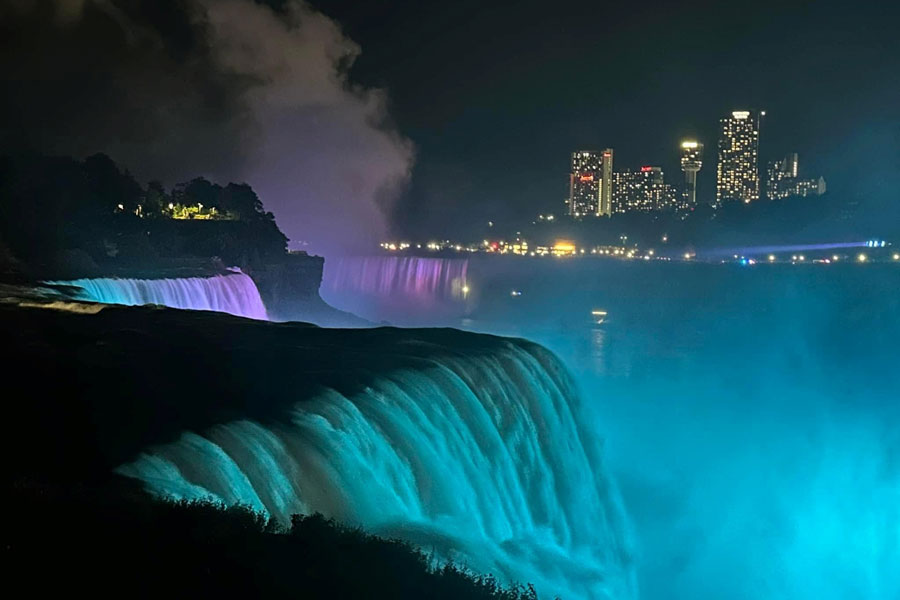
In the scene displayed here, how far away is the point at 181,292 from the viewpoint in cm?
2622

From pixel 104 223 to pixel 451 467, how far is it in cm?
3575

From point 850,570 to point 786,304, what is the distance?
5177 centimetres

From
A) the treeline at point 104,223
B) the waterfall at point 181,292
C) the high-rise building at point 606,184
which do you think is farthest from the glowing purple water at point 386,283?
the high-rise building at point 606,184

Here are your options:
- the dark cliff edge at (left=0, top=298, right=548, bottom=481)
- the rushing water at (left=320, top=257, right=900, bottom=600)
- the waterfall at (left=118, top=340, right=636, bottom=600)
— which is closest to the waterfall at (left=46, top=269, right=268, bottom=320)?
the dark cliff edge at (left=0, top=298, right=548, bottom=481)

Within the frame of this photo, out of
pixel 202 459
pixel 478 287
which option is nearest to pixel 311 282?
pixel 478 287

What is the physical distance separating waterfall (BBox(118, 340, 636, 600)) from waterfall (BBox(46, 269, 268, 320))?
36.7 feet

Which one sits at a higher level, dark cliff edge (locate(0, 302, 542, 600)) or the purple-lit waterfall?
the purple-lit waterfall

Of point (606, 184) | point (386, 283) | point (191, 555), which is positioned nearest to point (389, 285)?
point (386, 283)

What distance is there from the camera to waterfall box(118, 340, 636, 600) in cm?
854

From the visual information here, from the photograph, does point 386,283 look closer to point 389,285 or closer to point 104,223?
point 389,285

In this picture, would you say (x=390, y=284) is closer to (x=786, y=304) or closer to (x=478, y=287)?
(x=478, y=287)

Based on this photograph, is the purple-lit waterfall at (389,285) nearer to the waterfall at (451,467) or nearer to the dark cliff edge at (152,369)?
the dark cliff edge at (152,369)

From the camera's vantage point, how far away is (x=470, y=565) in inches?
344

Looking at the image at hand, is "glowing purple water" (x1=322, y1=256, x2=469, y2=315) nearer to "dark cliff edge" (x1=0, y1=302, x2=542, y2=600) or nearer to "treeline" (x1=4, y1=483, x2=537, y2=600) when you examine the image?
"dark cliff edge" (x1=0, y1=302, x2=542, y2=600)
